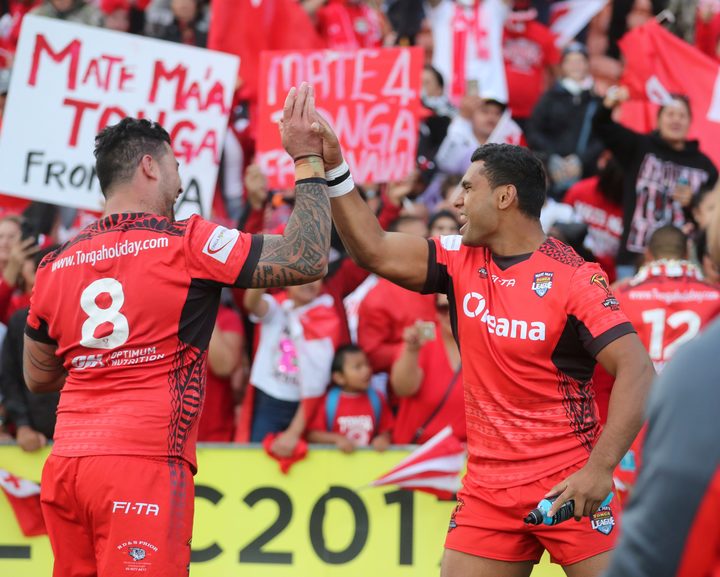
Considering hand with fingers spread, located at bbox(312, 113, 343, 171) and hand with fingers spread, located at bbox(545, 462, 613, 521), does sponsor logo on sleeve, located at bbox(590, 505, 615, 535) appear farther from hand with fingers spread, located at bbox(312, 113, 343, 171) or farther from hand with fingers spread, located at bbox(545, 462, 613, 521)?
hand with fingers spread, located at bbox(312, 113, 343, 171)

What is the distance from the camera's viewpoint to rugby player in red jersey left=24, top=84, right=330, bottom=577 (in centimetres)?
427

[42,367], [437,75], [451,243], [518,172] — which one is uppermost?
[437,75]

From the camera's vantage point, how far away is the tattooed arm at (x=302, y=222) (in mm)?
4398

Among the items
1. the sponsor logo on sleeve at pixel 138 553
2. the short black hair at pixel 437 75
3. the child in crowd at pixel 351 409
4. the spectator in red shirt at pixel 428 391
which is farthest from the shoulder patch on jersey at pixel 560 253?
the short black hair at pixel 437 75

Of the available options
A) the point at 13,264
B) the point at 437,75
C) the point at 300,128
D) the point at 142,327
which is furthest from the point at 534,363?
the point at 437,75

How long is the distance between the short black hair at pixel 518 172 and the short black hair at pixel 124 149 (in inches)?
58.4

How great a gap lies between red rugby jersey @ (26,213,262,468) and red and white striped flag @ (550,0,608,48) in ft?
30.7

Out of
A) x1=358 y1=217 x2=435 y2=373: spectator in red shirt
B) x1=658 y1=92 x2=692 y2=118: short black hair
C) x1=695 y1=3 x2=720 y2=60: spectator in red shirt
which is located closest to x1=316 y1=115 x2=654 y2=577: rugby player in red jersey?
x1=358 y1=217 x2=435 y2=373: spectator in red shirt

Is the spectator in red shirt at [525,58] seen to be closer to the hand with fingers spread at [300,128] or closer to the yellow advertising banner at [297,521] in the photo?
the yellow advertising banner at [297,521]

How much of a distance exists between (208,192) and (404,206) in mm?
1846

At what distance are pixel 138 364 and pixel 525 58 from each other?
904 cm

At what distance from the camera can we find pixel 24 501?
7.39 m

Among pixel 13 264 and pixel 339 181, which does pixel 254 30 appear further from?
pixel 339 181

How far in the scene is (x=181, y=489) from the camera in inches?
172
